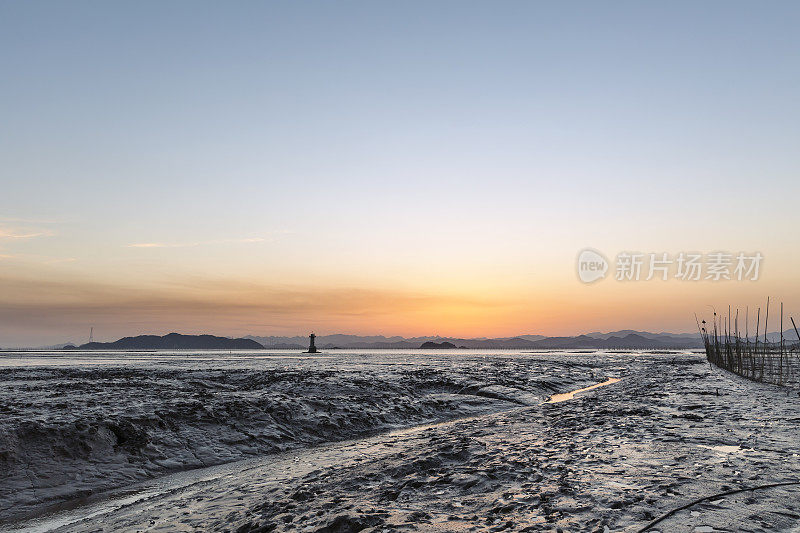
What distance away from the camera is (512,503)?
4.89m

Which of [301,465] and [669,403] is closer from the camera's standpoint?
[301,465]

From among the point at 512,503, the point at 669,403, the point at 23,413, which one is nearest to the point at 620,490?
the point at 512,503

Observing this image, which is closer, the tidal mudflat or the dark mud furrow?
the tidal mudflat

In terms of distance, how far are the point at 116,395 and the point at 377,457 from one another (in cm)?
933

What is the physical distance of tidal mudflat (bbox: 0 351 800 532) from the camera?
4617 millimetres

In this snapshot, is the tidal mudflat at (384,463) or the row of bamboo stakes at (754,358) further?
the row of bamboo stakes at (754,358)

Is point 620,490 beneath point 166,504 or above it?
above

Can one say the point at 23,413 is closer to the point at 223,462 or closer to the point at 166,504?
the point at 223,462

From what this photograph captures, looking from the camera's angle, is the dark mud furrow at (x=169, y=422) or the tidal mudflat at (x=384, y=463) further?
the dark mud furrow at (x=169, y=422)

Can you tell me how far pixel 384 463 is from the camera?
7188mm

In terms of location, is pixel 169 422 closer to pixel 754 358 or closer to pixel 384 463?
pixel 384 463

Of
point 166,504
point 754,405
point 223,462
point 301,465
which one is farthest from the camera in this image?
point 754,405

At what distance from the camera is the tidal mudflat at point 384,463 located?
462 cm

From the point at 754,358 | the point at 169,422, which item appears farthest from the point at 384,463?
the point at 754,358
